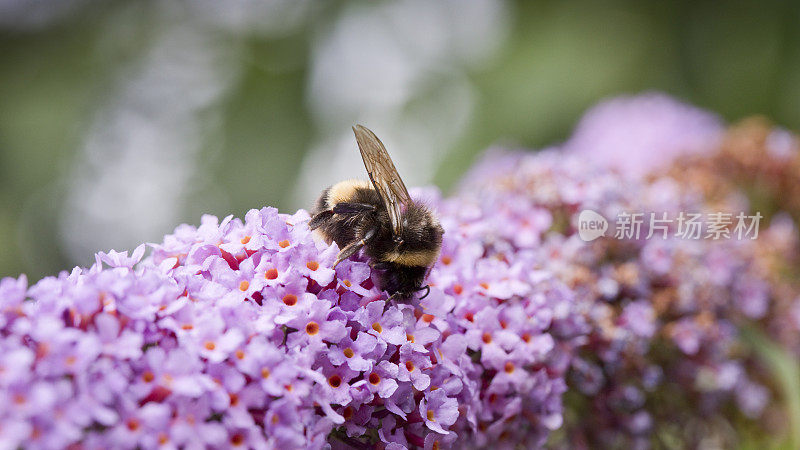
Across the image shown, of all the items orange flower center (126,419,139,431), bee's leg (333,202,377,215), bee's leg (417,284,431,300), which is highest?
bee's leg (333,202,377,215)

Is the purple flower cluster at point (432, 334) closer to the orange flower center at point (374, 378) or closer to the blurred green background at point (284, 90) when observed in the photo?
the orange flower center at point (374, 378)

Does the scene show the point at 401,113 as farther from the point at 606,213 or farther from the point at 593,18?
the point at 606,213

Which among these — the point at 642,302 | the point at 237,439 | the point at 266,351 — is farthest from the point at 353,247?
the point at 642,302

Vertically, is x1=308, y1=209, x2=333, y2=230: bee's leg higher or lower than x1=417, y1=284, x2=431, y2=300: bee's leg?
higher

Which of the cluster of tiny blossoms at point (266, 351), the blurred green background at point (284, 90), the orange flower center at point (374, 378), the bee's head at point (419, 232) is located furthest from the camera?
the blurred green background at point (284, 90)

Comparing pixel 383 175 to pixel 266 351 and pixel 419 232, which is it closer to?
pixel 419 232

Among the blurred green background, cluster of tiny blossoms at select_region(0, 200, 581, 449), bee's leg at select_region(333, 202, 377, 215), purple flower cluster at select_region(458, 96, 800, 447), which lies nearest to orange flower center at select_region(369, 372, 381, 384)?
cluster of tiny blossoms at select_region(0, 200, 581, 449)

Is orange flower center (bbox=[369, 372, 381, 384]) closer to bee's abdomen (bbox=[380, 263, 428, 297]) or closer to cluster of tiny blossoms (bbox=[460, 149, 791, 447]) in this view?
bee's abdomen (bbox=[380, 263, 428, 297])

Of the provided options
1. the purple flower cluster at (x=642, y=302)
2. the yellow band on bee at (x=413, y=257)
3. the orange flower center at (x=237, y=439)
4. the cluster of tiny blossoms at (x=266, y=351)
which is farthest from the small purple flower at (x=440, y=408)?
the purple flower cluster at (x=642, y=302)

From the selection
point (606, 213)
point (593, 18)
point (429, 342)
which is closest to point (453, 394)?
point (429, 342)

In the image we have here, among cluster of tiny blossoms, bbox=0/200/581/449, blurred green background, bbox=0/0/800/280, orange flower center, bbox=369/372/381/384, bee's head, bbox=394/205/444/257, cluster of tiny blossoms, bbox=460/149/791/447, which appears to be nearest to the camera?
cluster of tiny blossoms, bbox=0/200/581/449

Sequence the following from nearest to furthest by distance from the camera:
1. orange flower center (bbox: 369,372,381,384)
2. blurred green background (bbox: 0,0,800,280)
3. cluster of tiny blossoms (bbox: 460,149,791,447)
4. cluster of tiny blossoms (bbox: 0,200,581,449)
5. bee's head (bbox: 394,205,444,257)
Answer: cluster of tiny blossoms (bbox: 0,200,581,449), orange flower center (bbox: 369,372,381,384), bee's head (bbox: 394,205,444,257), cluster of tiny blossoms (bbox: 460,149,791,447), blurred green background (bbox: 0,0,800,280)
